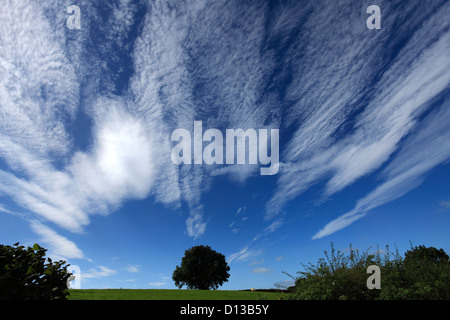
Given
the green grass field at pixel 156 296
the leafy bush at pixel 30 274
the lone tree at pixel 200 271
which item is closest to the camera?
the leafy bush at pixel 30 274

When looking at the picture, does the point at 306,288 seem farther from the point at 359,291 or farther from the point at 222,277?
the point at 222,277

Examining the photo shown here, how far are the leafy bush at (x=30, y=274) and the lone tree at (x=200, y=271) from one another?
50.4 m

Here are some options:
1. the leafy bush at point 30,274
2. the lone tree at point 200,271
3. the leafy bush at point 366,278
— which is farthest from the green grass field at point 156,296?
the lone tree at point 200,271

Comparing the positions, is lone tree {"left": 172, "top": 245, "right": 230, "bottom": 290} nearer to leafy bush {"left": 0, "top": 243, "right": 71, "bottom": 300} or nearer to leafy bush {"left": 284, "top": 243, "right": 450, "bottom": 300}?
leafy bush {"left": 284, "top": 243, "right": 450, "bottom": 300}

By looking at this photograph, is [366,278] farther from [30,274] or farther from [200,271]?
[200,271]

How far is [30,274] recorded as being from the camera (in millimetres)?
5863

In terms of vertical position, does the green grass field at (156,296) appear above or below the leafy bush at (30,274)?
below

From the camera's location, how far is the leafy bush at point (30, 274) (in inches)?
209

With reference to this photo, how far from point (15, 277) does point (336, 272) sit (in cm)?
1128

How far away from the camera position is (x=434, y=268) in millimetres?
11703

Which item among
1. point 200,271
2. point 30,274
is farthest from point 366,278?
point 200,271

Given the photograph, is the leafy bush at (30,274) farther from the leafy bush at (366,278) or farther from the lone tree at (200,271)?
the lone tree at (200,271)

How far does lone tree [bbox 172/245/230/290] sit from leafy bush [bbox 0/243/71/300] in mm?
50411
